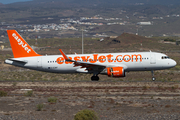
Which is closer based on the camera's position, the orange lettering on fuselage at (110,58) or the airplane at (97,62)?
the airplane at (97,62)

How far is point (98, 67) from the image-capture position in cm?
3628

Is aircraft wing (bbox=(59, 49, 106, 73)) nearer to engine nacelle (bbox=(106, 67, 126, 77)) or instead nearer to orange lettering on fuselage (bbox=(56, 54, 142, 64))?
orange lettering on fuselage (bbox=(56, 54, 142, 64))

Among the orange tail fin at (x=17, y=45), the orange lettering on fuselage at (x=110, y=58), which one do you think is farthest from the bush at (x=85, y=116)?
the orange tail fin at (x=17, y=45)

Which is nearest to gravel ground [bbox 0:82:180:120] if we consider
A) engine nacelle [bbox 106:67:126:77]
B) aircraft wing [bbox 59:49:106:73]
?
engine nacelle [bbox 106:67:126:77]

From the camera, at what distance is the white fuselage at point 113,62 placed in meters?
36.2

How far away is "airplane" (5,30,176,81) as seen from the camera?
3603 cm

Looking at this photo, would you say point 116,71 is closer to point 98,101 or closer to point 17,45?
point 98,101

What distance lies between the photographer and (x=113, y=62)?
3634 cm

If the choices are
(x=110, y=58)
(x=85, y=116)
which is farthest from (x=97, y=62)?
(x=85, y=116)

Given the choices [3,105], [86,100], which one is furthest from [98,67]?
[3,105]

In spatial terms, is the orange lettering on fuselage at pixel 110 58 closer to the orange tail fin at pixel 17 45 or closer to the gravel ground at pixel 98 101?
the gravel ground at pixel 98 101

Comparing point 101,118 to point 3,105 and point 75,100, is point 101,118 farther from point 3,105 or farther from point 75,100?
point 3,105

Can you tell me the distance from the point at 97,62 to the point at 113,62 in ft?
6.96

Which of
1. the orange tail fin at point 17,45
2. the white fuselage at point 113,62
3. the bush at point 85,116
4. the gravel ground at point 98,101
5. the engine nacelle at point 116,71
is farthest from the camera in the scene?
the orange tail fin at point 17,45
